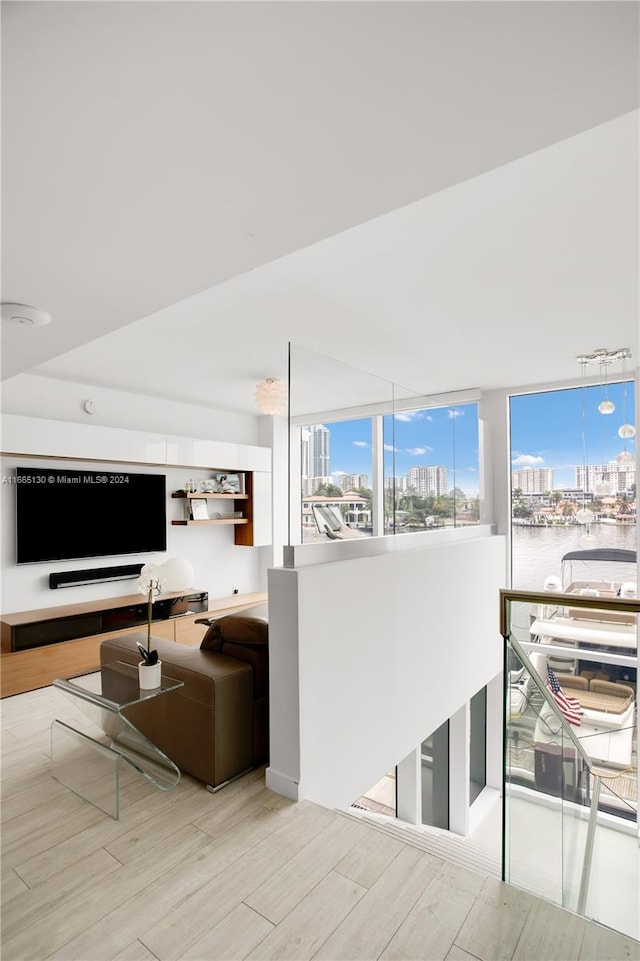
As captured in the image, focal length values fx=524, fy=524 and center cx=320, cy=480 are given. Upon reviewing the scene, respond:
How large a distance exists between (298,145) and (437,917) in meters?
2.38

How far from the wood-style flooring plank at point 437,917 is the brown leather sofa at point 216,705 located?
116 cm

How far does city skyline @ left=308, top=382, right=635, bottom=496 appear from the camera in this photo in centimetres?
395

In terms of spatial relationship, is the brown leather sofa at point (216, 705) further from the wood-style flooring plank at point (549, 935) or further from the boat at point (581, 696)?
the wood-style flooring plank at point (549, 935)

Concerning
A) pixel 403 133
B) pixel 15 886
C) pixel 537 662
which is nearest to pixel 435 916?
pixel 537 662

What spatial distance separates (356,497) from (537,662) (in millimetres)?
1547

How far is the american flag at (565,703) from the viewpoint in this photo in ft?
6.85

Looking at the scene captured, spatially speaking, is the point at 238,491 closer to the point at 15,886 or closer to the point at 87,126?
the point at 15,886

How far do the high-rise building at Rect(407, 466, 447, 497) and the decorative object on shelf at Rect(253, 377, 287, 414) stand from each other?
1.32 metres

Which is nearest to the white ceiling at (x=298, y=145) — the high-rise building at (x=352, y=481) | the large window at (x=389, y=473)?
the large window at (x=389, y=473)

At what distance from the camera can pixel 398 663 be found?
3449mm

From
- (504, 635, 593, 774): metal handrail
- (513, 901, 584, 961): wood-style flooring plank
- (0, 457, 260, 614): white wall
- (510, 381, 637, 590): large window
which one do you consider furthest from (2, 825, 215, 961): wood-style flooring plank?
(510, 381, 637, 590): large window

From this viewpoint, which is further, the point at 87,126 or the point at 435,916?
the point at 435,916

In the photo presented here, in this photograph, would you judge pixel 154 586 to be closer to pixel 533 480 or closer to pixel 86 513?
pixel 86 513

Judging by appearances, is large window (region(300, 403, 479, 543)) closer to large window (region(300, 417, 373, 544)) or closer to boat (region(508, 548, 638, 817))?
large window (region(300, 417, 373, 544))
